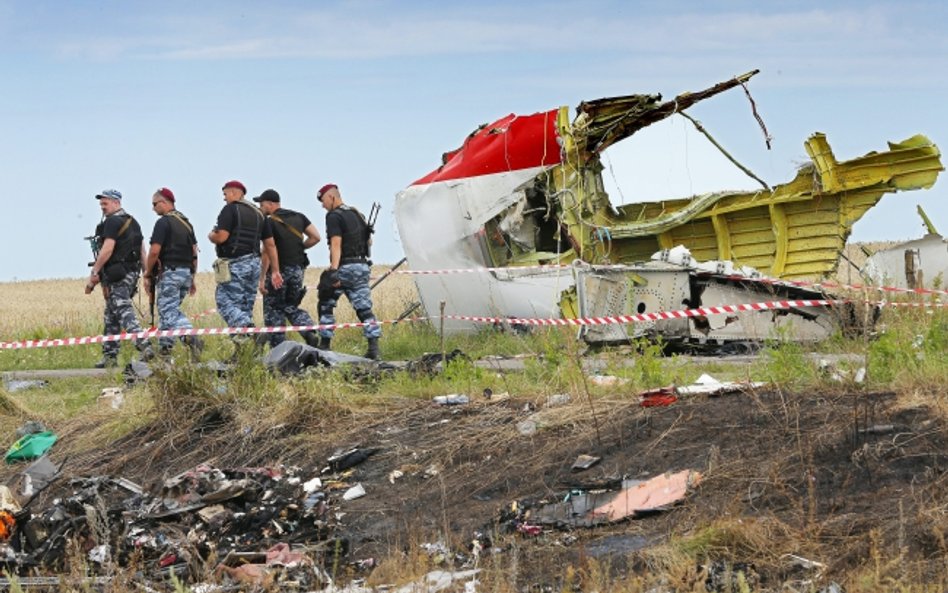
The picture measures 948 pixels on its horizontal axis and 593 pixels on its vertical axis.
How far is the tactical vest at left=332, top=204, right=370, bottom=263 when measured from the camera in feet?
56.0

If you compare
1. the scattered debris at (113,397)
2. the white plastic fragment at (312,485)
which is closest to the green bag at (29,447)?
the scattered debris at (113,397)

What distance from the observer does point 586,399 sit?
998 centimetres

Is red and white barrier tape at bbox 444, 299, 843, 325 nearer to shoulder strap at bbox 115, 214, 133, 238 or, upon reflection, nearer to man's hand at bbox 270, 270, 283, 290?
man's hand at bbox 270, 270, 283, 290

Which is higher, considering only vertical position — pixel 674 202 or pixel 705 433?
pixel 674 202

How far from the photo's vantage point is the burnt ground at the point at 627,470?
7.04m

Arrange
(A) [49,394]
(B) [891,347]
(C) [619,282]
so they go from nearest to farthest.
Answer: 1. (B) [891,347]
2. (A) [49,394]
3. (C) [619,282]

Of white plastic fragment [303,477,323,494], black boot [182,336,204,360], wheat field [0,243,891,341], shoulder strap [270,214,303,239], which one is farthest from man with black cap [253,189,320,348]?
white plastic fragment [303,477,323,494]

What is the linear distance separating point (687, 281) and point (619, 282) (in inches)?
27.2

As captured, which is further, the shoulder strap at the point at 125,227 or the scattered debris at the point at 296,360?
the shoulder strap at the point at 125,227

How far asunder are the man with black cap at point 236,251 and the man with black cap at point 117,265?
3.99 ft

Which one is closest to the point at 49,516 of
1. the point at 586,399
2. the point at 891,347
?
the point at 586,399

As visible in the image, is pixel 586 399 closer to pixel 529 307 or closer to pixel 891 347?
pixel 891 347

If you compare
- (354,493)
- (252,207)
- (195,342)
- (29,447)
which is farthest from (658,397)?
(252,207)

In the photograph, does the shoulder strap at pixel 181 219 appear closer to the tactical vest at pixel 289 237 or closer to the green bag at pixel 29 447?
the tactical vest at pixel 289 237
